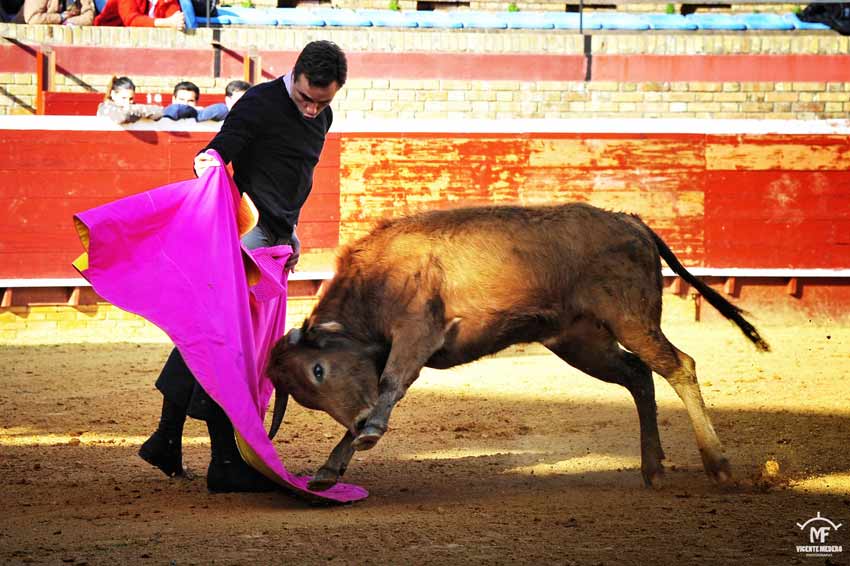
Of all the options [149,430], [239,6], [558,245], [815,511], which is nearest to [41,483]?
[149,430]

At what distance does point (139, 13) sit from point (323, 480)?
25.3 ft

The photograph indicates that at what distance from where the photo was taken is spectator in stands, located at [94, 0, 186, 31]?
34.2ft

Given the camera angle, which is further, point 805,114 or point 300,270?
point 805,114

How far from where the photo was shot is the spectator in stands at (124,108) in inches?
339

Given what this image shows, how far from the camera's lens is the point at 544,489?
4078 millimetres

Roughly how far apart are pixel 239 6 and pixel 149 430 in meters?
6.66

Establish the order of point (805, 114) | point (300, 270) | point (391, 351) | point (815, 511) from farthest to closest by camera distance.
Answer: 1. point (805, 114)
2. point (300, 270)
3. point (391, 351)
4. point (815, 511)

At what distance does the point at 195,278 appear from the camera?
3775 mm

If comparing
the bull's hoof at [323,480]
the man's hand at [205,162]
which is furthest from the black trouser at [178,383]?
the man's hand at [205,162]

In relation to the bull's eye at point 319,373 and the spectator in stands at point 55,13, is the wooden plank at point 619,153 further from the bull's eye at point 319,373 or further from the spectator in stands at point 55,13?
the bull's eye at point 319,373

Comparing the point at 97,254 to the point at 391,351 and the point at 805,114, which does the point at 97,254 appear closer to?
the point at 391,351

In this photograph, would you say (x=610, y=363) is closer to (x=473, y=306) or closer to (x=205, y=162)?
(x=473, y=306)

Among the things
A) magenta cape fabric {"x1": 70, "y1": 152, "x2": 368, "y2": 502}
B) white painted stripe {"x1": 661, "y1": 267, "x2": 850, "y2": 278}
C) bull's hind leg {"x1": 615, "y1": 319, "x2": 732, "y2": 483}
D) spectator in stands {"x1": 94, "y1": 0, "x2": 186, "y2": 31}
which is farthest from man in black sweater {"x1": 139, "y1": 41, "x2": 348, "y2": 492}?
spectator in stands {"x1": 94, "y1": 0, "x2": 186, "y2": 31}

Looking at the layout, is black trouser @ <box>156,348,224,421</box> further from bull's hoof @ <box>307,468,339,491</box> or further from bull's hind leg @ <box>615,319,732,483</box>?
bull's hind leg @ <box>615,319,732,483</box>
